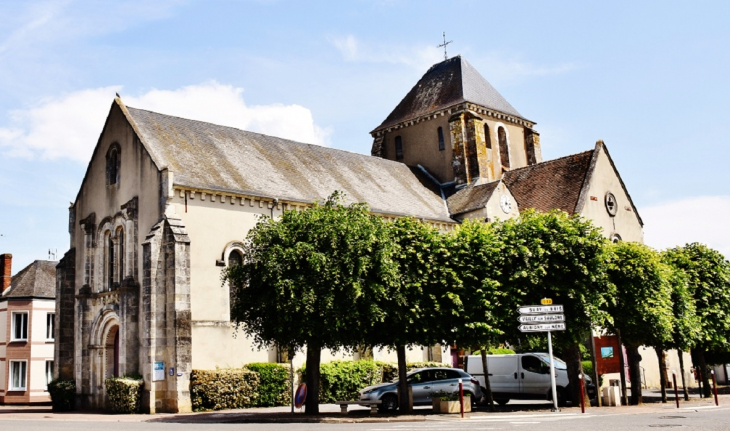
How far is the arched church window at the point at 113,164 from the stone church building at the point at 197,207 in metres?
0.06

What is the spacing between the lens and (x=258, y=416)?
2041 centimetres

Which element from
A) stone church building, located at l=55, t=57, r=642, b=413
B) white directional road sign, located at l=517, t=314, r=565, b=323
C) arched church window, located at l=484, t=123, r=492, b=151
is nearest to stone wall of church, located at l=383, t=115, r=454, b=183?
stone church building, located at l=55, t=57, r=642, b=413

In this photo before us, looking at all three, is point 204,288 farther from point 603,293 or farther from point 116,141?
point 603,293

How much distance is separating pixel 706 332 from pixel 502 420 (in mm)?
14098

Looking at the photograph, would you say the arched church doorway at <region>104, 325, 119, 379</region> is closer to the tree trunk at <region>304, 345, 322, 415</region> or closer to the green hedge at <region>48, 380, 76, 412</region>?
the green hedge at <region>48, 380, 76, 412</region>

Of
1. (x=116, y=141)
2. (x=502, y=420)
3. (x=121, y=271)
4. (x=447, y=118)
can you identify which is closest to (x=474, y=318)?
(x=502, y=420)

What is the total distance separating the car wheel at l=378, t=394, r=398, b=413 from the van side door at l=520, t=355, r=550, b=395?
18.6ft

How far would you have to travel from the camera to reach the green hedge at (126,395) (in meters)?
24.1

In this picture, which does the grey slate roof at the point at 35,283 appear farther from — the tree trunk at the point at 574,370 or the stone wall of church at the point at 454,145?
the tree trunk at the point at 574,370

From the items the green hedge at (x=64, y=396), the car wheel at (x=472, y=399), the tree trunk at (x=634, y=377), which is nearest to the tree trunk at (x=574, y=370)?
the tree trunk at (x=634, y=377)

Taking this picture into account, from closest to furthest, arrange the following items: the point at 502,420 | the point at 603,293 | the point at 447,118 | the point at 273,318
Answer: the point at 502,420
the point at 273,318
the point at 603,293
the point at 447,118

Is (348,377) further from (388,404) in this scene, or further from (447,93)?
(447,93)

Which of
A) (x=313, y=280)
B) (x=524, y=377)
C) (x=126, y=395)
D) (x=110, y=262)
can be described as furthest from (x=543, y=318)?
(x=110, y=262)

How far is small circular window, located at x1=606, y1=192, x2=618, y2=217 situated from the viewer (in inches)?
1496
